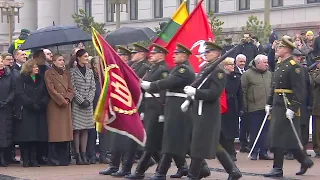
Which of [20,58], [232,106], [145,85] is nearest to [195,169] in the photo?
[145,85]

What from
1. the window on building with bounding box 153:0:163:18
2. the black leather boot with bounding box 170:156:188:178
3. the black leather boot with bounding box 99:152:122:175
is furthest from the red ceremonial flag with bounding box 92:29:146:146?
the window on building with bounding box 153:0:163:18

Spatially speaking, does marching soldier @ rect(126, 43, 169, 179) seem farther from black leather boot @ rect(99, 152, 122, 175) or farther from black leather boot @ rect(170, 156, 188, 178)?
black leather boot @ rect(99, 152, 122, 175)

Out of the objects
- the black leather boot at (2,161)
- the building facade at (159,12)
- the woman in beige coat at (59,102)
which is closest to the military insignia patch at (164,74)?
the woman in beige coat at (59,102)

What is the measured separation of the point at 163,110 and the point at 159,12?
3557 cm

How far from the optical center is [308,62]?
60.7 ft

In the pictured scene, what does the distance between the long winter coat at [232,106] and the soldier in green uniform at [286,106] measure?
303cm

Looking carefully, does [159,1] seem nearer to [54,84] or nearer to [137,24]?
[137,24]

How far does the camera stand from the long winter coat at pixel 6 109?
15.2 m

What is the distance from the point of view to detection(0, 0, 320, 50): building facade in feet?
129

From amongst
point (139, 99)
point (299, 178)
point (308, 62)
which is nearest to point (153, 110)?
point (139, 99)

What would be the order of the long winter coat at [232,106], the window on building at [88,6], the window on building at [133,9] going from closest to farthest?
the long winter coat at [232,106], the window on building at [133,9], the window on building at [88,6]

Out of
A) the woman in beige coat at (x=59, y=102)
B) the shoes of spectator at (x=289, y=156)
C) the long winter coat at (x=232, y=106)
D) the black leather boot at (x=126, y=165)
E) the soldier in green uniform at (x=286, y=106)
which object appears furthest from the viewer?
the shoes of spectator at (x=289, y=156)

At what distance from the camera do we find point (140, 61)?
45.3 ft

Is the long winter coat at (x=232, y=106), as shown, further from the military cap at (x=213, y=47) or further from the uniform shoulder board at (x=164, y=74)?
the military cap at (x=213, y=47)
